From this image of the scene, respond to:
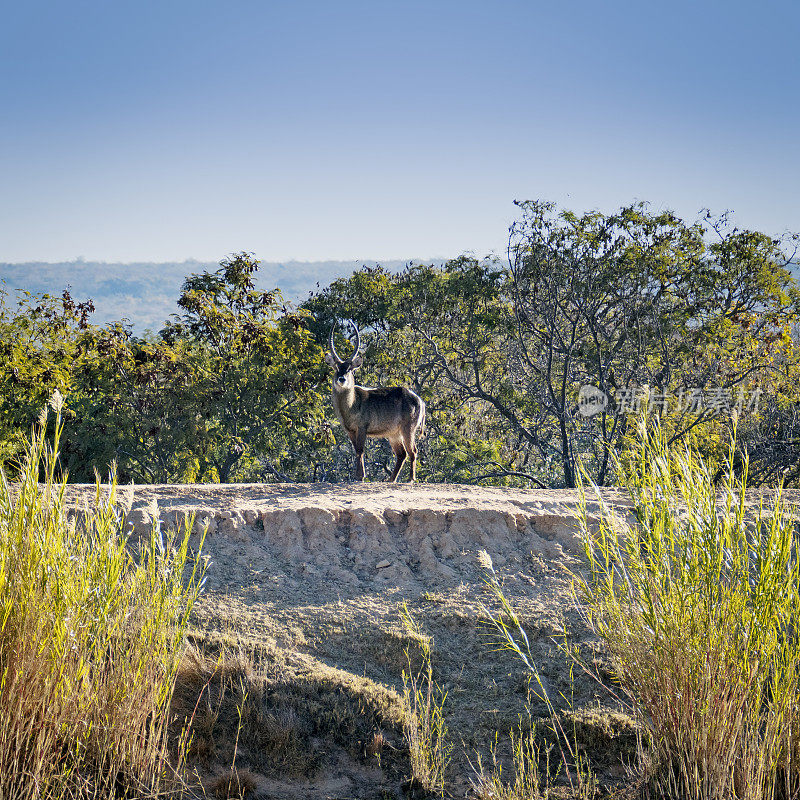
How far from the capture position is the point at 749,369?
13906 mm

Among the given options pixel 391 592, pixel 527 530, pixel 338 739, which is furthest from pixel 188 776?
pixel 527 530

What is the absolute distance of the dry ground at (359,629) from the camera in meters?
4.12

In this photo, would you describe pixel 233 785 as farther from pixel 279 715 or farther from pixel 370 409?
pixel 370 409

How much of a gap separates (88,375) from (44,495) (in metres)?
8.89

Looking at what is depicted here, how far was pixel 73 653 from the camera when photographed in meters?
3.21

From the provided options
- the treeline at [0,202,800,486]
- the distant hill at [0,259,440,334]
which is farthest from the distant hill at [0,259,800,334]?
the treeline at [0,202,800,486]

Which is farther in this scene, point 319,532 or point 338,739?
point 319,532

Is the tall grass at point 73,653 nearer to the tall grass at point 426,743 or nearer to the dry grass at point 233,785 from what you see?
the dry grass at point 233,785

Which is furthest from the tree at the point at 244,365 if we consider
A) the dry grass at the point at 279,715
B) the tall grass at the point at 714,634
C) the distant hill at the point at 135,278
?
the distant hill at the point at 135,278

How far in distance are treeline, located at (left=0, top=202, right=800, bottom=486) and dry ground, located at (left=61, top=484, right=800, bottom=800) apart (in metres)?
4.47

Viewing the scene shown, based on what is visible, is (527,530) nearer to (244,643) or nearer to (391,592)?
(391,592)

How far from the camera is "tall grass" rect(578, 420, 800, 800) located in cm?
318

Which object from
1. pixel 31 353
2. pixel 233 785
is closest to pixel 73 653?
pixel 233 785

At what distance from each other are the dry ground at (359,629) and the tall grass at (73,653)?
44cm
